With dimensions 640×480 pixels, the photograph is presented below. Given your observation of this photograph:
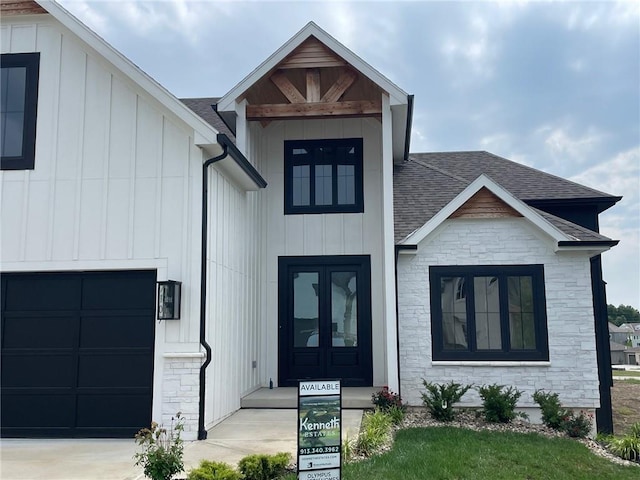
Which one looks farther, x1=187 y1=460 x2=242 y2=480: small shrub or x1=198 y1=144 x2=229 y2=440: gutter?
x1=198 y1=144 x2=229 y2=440: gutter

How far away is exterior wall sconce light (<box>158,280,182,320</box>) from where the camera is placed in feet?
23.4

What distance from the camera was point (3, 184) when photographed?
7.83 m

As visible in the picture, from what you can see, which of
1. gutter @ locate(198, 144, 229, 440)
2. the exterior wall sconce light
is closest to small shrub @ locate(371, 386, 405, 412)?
gutter @ locate(198, 144, 229, 440)

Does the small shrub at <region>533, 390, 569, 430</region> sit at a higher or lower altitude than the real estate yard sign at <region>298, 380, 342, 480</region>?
lower

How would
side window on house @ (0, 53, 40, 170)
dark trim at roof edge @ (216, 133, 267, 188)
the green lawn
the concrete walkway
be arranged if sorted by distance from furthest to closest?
side window on house @ (0, 53, 40, 170)
dark trim at roof edge @ (216, 133, 267, 188)
the green lawn
the concrete walkway

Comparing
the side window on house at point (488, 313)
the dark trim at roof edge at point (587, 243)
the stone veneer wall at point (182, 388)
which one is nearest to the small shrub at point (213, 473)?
the stone veneer wall at point (182, 388)

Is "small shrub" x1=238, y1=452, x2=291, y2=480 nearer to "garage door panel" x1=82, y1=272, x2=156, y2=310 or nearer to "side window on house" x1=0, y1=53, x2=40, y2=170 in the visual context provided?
"garage door panel" x1=82, y1=272, x2=156, y2=310

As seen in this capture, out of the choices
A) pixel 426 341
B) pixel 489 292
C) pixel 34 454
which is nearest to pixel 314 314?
pixel 426 341

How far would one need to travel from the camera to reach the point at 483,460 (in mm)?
6262

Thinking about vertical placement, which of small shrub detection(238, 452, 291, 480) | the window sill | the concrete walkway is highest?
the window sill

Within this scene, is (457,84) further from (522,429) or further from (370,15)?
(522,429)

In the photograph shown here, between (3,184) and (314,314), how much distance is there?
6074 mm

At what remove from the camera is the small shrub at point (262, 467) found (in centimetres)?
525

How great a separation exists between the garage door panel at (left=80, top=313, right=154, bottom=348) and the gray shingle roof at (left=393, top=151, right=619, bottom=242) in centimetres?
475
